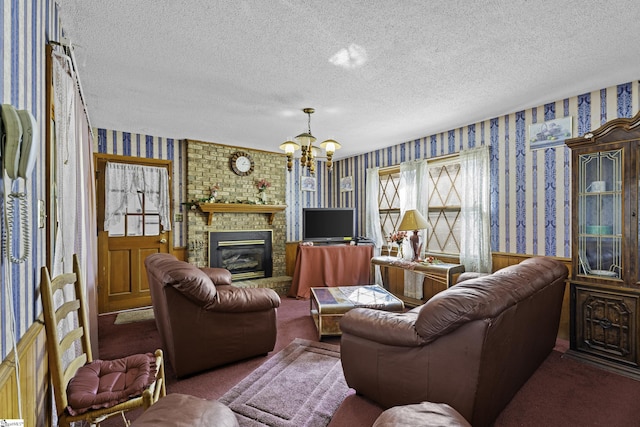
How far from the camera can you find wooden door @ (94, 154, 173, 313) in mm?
4117

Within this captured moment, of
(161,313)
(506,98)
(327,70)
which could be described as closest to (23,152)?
(161,313)

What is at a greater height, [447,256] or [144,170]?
[144,170]

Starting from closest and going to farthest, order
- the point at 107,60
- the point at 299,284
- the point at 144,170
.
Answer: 1. the point at 107,60
2. the point at 144,170
3. the point at 299,284

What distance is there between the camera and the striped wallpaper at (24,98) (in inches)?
35.3

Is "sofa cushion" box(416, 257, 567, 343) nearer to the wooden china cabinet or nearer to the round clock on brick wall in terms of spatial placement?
the wooden china cabinet

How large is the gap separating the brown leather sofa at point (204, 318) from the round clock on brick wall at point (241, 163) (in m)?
2.66

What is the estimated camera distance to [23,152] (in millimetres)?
845

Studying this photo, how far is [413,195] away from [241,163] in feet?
9.41

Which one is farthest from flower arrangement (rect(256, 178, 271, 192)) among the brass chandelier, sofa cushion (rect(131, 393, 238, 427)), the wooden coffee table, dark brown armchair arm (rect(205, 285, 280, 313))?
sofa cushion (rect(131, 393, 238, 427))

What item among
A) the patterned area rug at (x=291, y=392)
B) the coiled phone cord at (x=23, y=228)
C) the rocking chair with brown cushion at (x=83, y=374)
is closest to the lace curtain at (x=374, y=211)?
the patterned area rug at (x=291, y=392)

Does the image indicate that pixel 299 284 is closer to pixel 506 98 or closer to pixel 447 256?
pixel 447 256

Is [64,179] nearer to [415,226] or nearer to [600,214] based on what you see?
[415,226]

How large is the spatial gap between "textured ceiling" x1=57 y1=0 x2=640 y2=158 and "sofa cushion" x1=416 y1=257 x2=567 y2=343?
1594 millimetres

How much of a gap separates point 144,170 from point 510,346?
4699mm
